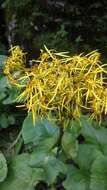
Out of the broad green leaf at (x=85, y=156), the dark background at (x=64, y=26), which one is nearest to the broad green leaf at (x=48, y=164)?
the broad green leaf at (x=85, y=156)

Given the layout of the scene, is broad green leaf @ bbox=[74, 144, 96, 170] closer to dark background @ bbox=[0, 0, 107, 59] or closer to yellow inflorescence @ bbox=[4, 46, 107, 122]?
yellow inflorescence @ bbox=[4, 46, 107, 122]

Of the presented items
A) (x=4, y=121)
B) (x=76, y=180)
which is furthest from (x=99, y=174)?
(x=4, y=121)

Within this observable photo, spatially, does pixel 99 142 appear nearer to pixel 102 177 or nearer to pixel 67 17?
pixel 102 177

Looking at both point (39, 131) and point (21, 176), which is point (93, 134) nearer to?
point (39, 131)

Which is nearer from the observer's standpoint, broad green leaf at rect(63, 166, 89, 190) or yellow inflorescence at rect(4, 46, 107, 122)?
yellow inflorescence at rect(4, 46, 107, 122)

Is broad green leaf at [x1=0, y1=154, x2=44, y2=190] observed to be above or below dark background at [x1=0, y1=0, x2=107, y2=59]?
below

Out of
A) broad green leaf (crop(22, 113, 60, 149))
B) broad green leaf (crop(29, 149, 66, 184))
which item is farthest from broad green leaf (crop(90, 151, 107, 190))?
broad green leaf (crop(22, 113, 60, 149))

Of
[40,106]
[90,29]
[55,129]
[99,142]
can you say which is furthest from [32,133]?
[90,29]

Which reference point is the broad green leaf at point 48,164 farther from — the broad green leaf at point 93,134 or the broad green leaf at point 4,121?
the broad green leaf at point 4,121
